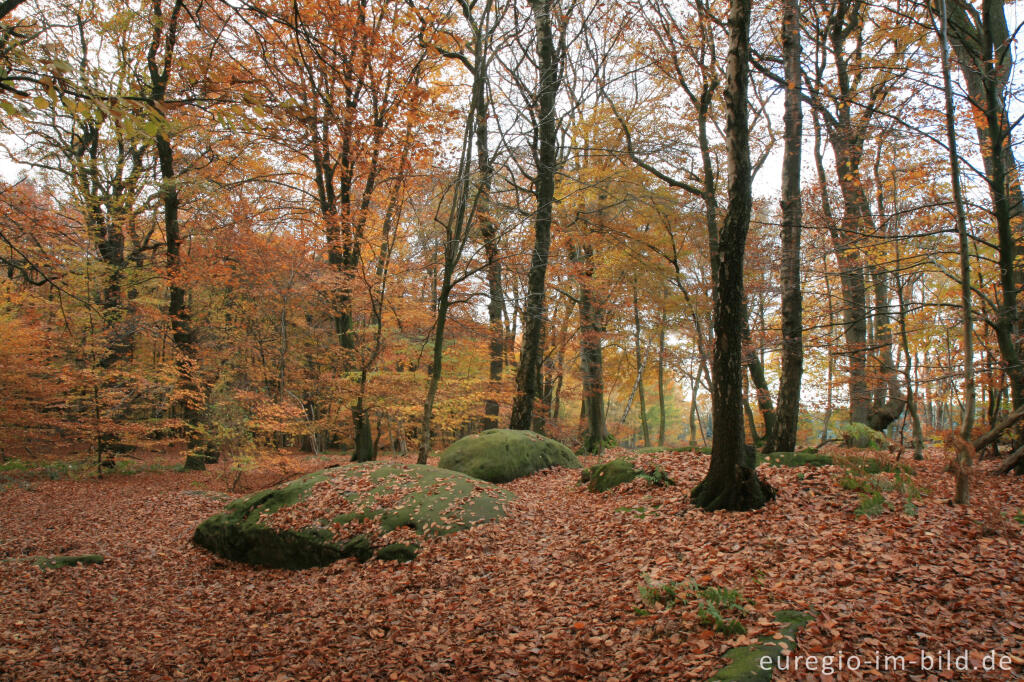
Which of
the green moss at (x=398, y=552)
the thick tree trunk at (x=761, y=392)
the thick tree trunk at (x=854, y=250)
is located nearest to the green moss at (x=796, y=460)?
the thick tree trunk at (x=761, y=392)

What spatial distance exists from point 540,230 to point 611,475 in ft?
20.9

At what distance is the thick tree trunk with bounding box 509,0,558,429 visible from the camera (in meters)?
11.7

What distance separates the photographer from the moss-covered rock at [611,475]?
7.80m

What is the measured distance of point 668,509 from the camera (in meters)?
6.24

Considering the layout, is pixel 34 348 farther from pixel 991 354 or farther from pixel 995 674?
pixel 991 354

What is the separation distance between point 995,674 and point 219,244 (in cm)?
1651

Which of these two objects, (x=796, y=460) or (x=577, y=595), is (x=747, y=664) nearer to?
(x=577, y=595)

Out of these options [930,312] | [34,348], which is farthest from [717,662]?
[34,348]

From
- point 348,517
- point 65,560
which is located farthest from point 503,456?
point 65,560

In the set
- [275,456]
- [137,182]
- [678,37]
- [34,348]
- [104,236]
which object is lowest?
[275,456]

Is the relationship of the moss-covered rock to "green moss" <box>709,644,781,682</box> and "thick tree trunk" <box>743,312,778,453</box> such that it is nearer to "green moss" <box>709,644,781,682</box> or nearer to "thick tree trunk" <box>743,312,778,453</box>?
"thick tree trunk" <box>743,312,778,453</box>

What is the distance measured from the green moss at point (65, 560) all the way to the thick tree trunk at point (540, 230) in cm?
804

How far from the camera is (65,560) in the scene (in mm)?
6723

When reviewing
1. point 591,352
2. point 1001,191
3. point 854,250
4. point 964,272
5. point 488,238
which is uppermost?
point 488,238
